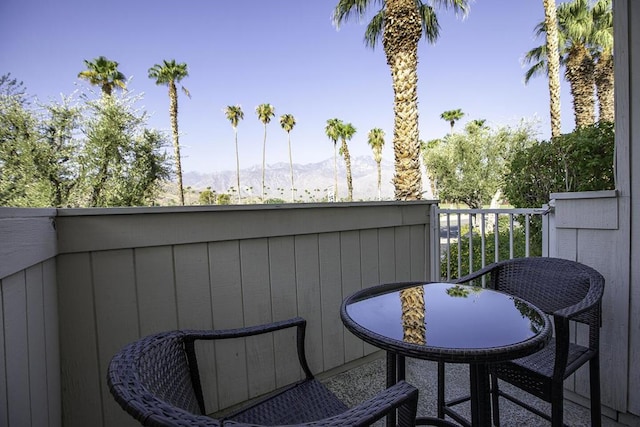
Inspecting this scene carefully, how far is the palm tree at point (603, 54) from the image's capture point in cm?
859

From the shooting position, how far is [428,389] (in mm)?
2111

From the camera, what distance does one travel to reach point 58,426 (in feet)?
4.38

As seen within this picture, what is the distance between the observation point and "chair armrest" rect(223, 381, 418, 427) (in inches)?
26.7

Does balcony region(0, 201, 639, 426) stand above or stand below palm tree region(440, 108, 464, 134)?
below

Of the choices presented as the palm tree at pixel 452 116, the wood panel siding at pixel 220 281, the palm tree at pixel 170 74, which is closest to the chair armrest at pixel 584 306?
the wood panel siding at pixel 220 281

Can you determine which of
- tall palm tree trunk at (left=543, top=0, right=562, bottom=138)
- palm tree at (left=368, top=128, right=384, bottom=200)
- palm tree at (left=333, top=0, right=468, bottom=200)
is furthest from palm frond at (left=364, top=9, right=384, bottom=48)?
palm tree at (left=368, top=128, right=384, bottom=200)

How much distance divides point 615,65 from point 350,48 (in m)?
Result: 14.5

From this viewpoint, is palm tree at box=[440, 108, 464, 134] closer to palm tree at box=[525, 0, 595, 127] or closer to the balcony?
palm tree at box=[525, 0, 595, 127]

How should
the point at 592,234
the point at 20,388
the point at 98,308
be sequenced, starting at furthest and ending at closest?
1. the point at 592,234
2. the point at 98,308
3. the point at 20,388

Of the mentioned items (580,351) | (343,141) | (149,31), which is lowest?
(580,351)

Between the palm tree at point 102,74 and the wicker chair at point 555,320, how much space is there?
43.5 feet

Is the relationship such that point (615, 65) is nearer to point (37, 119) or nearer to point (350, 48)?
point (37, 119)

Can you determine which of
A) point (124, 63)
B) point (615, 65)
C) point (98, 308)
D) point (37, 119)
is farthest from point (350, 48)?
point (98, 308)

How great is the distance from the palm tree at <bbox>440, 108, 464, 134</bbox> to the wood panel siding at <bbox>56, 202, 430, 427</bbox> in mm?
19604
